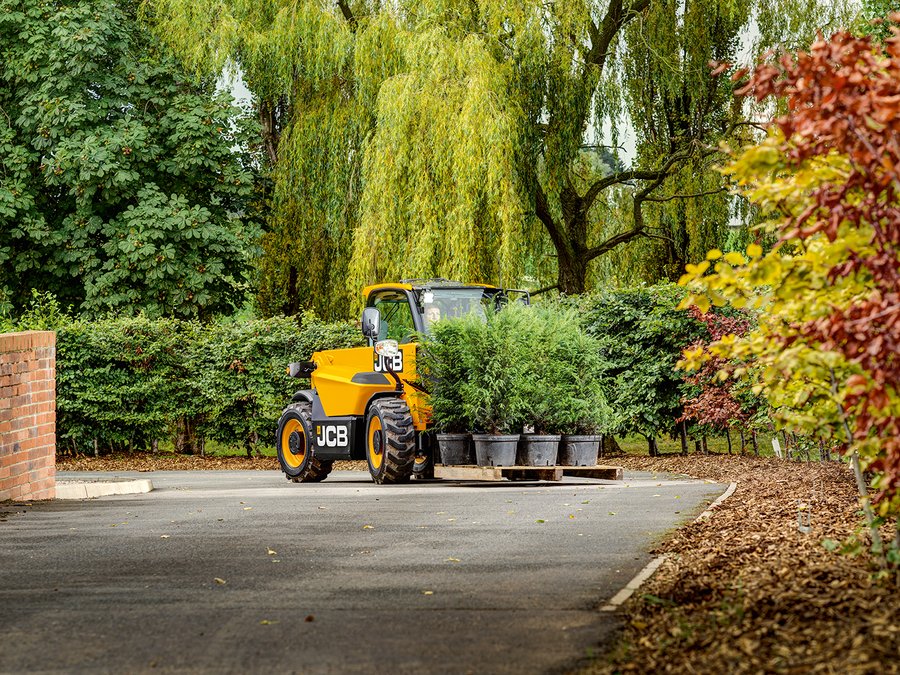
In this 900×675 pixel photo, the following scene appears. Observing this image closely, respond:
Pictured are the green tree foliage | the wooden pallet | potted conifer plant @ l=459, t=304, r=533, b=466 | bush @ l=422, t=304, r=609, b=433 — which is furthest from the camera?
the green tree foliage

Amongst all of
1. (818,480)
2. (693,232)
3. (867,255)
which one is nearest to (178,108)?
(693,232)

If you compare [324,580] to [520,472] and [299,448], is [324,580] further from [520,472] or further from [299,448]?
[299,448]

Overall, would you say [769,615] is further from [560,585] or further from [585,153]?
[585,153]

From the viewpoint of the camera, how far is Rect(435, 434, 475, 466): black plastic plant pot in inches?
604

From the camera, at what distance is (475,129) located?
65.6ft

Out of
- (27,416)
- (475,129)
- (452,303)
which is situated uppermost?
(475,129)

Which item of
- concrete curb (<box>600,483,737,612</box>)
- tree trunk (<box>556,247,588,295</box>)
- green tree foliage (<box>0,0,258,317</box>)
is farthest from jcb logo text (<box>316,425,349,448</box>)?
concrete curb (<box>600,483,737,612</box>)

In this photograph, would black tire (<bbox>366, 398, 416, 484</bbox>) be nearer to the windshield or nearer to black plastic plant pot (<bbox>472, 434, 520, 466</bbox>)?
black plastic plant pot (<bbox>472, 434, 520, 466</bbox>)

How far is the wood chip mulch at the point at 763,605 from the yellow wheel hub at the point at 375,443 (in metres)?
6.68

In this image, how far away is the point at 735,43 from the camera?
898 inches

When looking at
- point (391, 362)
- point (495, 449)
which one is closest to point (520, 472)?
point (495, 449)

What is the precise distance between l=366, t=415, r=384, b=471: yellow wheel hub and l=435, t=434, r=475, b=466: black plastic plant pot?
83 centimetres

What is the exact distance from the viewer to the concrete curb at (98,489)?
14.8 meters

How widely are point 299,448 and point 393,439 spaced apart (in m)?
3.39
